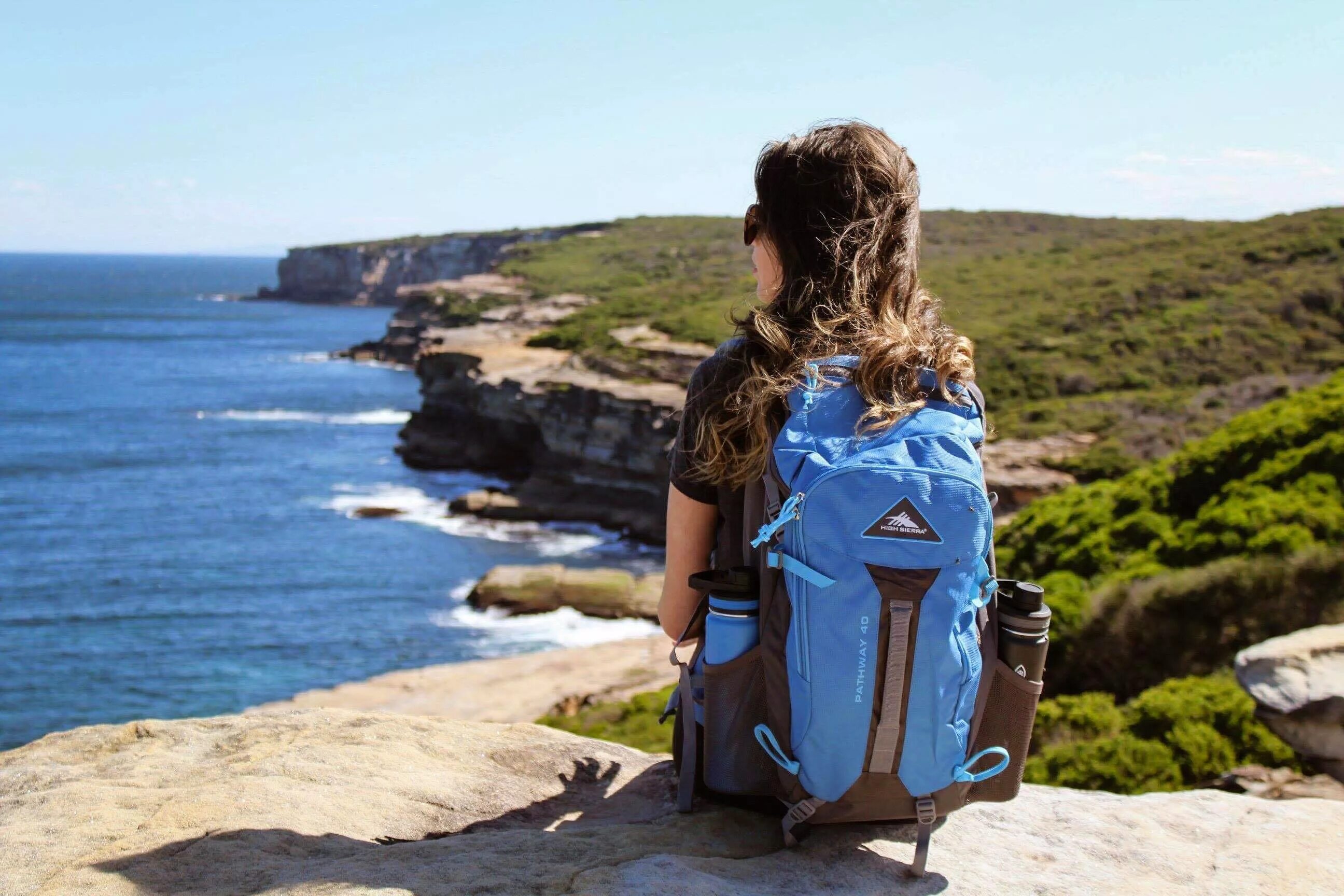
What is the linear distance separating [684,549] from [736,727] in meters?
0.49

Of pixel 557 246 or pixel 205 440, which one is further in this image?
pixel 557 246

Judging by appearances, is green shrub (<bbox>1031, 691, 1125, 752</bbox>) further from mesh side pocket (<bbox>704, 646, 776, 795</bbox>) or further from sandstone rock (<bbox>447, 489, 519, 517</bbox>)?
sandstone rock (<bbox>447, 489, 519, 517</bbox>)

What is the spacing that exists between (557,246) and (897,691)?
305 ft

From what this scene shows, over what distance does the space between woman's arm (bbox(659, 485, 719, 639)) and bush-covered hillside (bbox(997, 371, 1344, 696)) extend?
21.1 ft

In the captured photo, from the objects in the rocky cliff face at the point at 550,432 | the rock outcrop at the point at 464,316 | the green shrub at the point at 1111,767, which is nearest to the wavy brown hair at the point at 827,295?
the green shrub at the point at 1111,767

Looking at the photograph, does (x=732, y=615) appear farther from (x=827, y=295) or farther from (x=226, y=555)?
(x=226, y=555)

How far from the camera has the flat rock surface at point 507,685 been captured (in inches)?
676

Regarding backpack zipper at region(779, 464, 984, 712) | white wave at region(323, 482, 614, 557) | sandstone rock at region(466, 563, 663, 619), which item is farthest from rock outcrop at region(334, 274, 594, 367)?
backpack zipper at region(779, 464, 984, 712)

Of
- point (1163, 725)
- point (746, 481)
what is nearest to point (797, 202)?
point (746, 481)

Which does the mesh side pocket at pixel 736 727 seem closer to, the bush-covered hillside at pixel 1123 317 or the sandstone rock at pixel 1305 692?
the sandstone rock at pixel 1305 692

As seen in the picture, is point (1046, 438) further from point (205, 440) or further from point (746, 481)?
point (205, 440)

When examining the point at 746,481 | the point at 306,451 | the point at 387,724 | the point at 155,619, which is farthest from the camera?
the point at 306,451

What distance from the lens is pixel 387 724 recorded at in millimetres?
4117

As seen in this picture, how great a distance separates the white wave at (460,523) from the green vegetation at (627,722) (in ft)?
49.7
